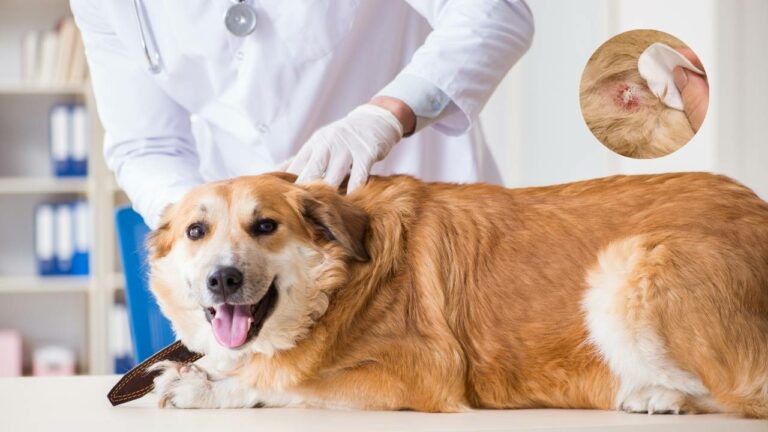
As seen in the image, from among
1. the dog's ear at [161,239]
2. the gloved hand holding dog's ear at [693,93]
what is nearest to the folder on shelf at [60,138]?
the dog's ear at [161,239]

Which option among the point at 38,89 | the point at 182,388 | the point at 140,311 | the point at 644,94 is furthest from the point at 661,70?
the point at 38,89

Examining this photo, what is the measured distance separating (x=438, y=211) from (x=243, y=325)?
0.34m

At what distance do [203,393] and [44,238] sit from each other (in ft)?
10.7

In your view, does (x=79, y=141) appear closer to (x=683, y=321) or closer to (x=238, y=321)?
(x=238, y=321)

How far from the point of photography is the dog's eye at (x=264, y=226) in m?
1.24

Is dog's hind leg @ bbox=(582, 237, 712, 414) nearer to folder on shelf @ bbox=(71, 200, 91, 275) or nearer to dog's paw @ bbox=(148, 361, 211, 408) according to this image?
dog's paw @ bbox=(148, 361, 211, 408)

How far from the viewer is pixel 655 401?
3.86 ft

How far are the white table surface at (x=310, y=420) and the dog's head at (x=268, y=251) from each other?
0.39 ft

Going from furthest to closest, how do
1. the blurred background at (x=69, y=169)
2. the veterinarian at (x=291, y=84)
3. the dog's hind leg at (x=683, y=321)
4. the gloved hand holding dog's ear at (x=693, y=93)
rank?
1. the blurred background at (x=69, y=169)
2. the veterinarian at (x=291, y=84)
3. the gloved hand holding dog's ear at (x=693, y=93)
4. the dog's hind leg at (x=683, y=321)

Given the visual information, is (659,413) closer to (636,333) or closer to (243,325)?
(636,333)

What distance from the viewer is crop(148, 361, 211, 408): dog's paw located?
125 centimetres

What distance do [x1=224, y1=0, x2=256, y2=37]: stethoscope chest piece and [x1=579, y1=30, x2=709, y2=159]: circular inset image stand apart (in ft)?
2.17

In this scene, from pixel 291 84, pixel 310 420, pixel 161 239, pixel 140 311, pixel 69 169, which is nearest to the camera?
pixel 310 420

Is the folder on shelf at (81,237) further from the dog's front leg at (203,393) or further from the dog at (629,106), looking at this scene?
the dog at (629,106)
